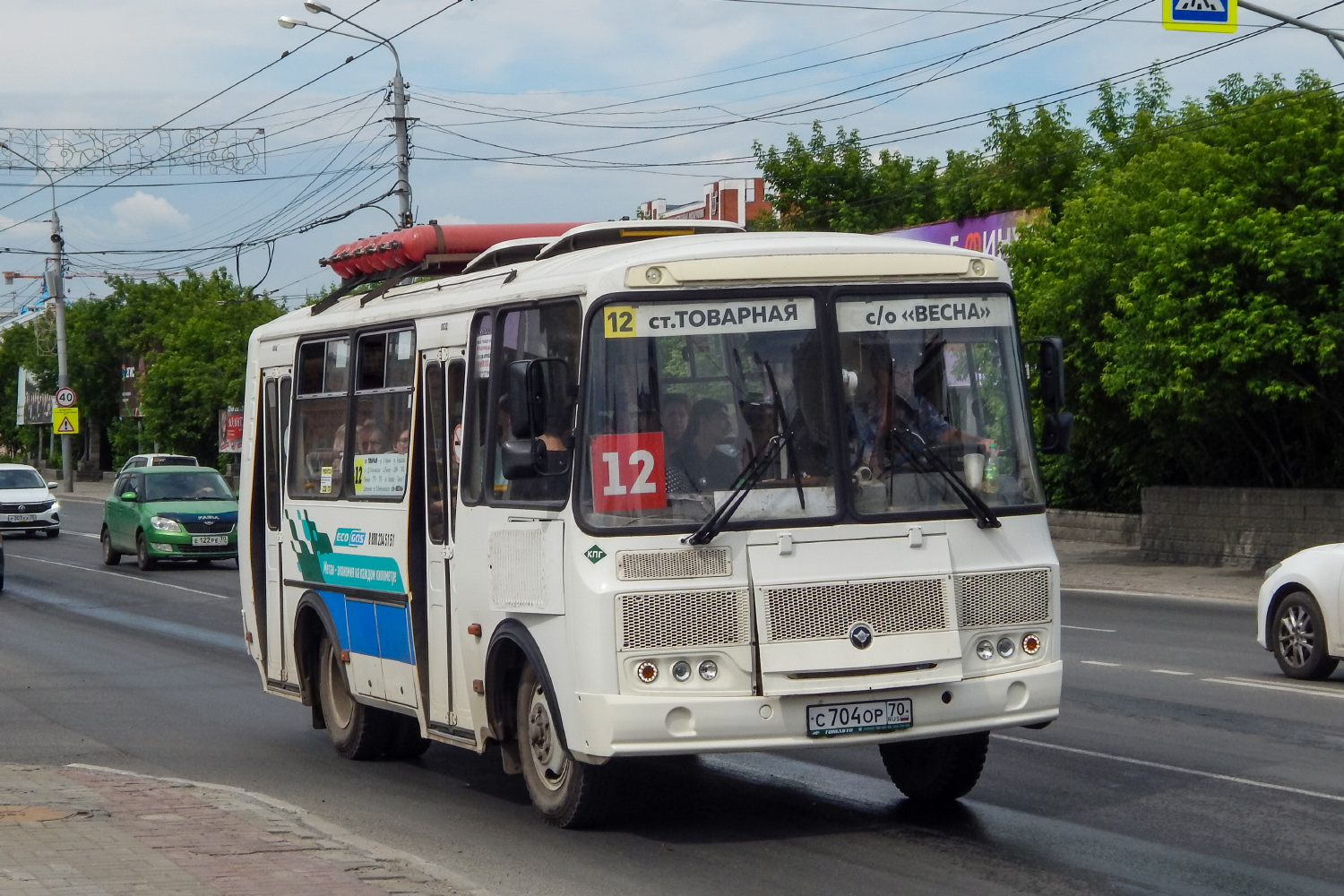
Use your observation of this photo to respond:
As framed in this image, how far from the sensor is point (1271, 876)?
7.20 metres

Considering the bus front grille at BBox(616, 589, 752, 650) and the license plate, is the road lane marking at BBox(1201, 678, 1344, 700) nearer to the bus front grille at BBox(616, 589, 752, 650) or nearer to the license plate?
the license plate

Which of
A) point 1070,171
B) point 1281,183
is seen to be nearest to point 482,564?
point 1281,183

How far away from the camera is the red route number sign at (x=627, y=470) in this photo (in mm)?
7875

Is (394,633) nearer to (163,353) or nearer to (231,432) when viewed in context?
(231,432)

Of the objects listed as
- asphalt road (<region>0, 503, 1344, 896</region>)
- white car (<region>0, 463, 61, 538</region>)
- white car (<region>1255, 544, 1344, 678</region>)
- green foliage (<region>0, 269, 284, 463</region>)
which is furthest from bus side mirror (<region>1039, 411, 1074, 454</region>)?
green foliage (<region>0, 269, 284, 463</region>)

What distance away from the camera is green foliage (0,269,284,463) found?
7200cm

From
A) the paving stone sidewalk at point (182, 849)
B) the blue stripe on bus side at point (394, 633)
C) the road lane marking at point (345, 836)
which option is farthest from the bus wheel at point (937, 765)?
the paving stone sidewalk at point (182, 849)

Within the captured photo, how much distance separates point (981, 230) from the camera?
37.9 metres

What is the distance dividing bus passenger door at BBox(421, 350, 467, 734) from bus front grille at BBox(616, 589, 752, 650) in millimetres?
1791

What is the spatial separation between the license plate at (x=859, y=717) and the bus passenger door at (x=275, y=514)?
507cm

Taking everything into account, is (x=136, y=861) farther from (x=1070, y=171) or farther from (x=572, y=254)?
(x=1070, y=171)

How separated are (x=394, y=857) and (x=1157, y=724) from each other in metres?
5.96

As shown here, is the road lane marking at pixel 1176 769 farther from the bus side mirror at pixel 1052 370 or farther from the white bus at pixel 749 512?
the bus side mirror at pixel 1052 370

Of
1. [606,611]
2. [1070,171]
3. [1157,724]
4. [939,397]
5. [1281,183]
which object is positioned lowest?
[1157,724]
